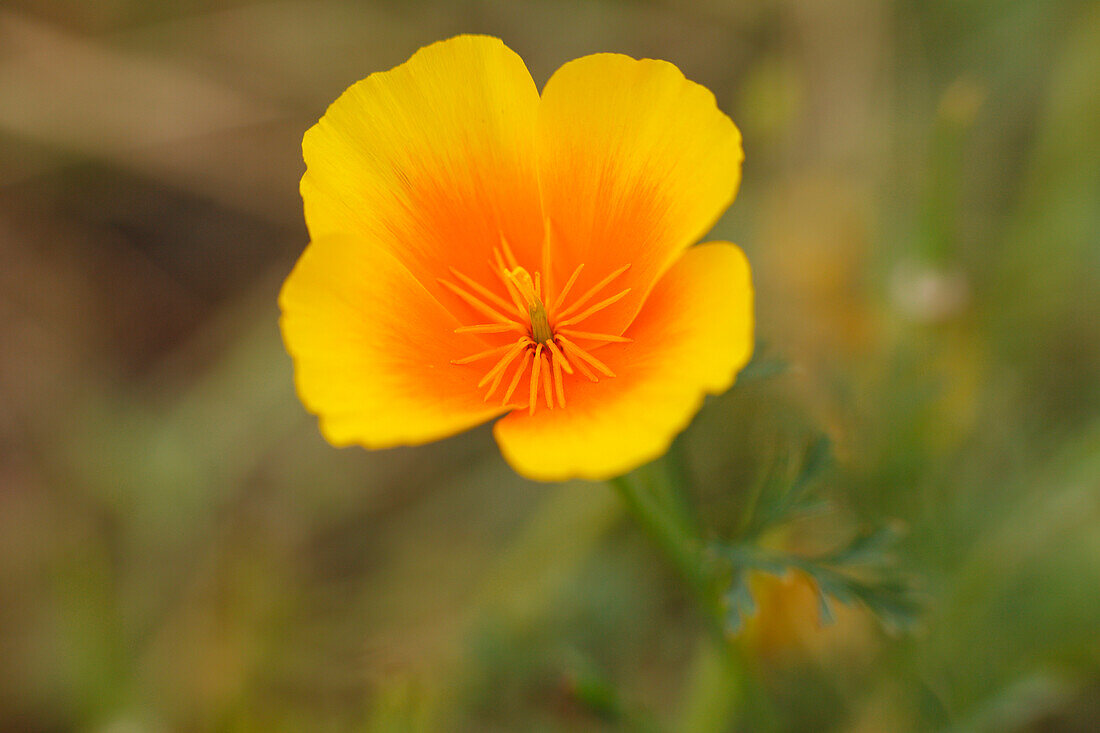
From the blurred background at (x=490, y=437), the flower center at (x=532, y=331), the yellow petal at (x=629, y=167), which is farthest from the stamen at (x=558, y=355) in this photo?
the blurred background at (x=490, y=437)

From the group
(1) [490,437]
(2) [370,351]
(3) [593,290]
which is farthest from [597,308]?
(1) [490,437]

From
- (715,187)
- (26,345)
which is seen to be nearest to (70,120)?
(26,345)

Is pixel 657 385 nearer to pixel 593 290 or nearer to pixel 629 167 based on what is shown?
pixel 593 290

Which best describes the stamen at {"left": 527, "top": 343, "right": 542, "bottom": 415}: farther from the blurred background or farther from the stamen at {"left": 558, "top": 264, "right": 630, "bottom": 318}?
the blurred background

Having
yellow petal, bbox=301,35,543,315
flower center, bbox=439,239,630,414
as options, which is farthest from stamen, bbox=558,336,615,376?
yellow petal, bbox=301,35,543,315

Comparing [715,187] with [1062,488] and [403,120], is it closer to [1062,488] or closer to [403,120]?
[403,120]

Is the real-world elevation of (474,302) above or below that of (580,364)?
above
